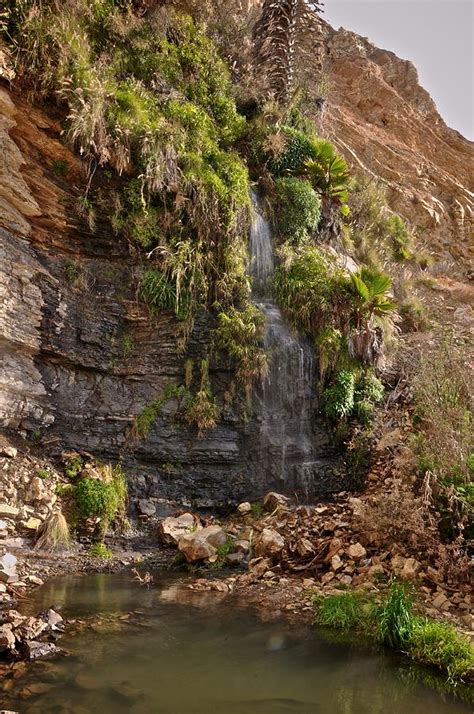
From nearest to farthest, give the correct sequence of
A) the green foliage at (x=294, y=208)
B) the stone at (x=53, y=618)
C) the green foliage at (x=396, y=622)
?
1. the stone at (x=53, y=618)
2. the green foliage at (x=396, y=622)
3. the green foliage at (x=294, y=208)

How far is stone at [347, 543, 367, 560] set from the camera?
656cm

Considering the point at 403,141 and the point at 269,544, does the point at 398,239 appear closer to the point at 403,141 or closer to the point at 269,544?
the point at 403,141

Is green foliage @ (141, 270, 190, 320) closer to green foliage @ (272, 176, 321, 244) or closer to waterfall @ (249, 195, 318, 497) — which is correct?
waterfall @ (249, 195, 318, 497)

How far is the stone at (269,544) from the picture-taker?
709 cm

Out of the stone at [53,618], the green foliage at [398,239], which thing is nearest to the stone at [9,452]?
the stone at [53,618]

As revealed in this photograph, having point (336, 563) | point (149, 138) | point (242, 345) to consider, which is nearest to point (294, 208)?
point (149, 138)

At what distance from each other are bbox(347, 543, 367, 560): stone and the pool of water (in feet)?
5.70

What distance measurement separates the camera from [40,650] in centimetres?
395

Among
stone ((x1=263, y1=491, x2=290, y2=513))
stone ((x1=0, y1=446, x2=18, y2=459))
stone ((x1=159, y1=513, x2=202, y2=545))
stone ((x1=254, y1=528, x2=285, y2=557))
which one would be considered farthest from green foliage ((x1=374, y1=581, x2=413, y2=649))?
stone ((x1=0, y1=446, x2=18, y2=459))

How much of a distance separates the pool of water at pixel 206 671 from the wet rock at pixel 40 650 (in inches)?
5.0

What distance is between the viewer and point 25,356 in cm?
873

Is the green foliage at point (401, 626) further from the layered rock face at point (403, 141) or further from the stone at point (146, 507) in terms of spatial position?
the layered rock face at point (403, 141)

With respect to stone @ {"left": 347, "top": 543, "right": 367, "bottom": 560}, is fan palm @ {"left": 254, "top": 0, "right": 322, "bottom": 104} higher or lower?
higher

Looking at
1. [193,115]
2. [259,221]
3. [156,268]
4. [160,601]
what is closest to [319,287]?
[259,221]
